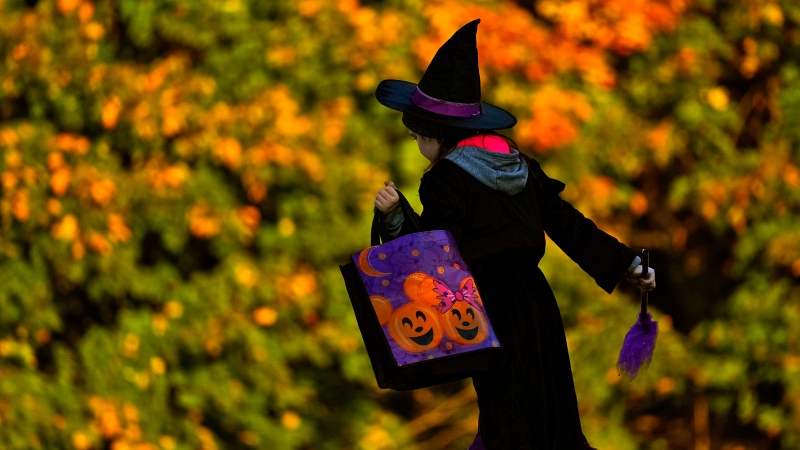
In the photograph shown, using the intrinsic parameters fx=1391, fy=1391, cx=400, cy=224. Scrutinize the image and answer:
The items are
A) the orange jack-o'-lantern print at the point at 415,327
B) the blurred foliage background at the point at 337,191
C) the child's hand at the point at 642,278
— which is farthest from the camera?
the blurred foliage background at the point at 337,191

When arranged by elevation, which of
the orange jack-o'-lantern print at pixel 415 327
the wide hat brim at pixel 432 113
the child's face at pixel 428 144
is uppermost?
the wide hat brim at pixel 432 113

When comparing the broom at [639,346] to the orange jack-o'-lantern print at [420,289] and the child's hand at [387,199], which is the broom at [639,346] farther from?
the child's hand at [387,199]

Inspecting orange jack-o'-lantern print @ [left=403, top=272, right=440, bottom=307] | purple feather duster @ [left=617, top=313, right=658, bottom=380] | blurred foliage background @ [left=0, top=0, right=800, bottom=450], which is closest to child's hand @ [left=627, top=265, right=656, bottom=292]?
purple feather duster @ [left=617, top=313, right=658, bottom=380]

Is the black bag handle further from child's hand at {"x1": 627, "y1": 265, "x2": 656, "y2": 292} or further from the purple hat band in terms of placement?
child's hand at {"x1": 627, "y1": 265, "x2": 656, "y2": 292}

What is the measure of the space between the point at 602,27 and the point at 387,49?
3.71 ft

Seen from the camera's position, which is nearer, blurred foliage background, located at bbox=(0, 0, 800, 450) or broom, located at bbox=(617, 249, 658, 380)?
broom, located at bbox=(617, 249, 658, 380)

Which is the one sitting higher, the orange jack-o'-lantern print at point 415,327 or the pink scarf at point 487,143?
the pink scarf at point 487,143

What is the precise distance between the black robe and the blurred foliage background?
336 cm

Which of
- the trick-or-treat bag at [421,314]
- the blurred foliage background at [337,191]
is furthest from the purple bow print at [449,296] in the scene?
the blurred foliage background at [337,191]

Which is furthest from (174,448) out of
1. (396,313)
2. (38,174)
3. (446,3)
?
(396,313)

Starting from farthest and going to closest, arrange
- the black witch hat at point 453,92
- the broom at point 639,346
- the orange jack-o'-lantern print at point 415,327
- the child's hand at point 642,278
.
→ the broom at point 639,346 → the child's hand at point 642,278 → the black witch hat at point 453,92 → the orange jack-o'-lantern print at point 415,327

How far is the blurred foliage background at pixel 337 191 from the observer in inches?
282

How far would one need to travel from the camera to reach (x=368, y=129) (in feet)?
23.5

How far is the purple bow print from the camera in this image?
3.46 m
